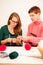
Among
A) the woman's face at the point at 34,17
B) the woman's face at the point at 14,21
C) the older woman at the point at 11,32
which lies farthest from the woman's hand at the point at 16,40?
the woman's face at the point at 34,17

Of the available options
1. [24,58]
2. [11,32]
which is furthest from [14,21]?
[24,58]

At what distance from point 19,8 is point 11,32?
259 millimetres

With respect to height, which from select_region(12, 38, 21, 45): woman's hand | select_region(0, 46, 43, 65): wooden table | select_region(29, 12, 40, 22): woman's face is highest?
select_region(29, 12, 40, 22): woman's face

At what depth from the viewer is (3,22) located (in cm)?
167

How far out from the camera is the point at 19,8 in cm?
165

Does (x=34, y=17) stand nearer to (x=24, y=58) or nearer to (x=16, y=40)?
(x=16, y=40)

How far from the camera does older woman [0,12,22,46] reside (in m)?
1.66

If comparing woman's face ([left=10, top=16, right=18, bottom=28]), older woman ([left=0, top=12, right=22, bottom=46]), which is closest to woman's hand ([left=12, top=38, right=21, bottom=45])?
older woman ([left=0, top=12, right=22, bottom=46])

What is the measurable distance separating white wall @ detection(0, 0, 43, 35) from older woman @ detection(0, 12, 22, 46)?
4 cm

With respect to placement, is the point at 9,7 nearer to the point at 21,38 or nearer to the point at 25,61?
the point at 21,38

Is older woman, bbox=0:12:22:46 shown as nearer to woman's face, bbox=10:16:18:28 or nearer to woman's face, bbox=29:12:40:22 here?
woman's face, bbox=10:16:18:28

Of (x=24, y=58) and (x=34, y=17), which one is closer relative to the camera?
(x=24, y=58)

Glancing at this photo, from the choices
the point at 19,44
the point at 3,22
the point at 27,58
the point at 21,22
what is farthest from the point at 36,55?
the point at 3,22

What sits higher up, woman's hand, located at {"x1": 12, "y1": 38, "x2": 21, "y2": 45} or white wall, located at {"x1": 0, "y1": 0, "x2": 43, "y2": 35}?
white wall, located at {"x1": 0, "y1": 0, "x2": 43, "y2": 35}
